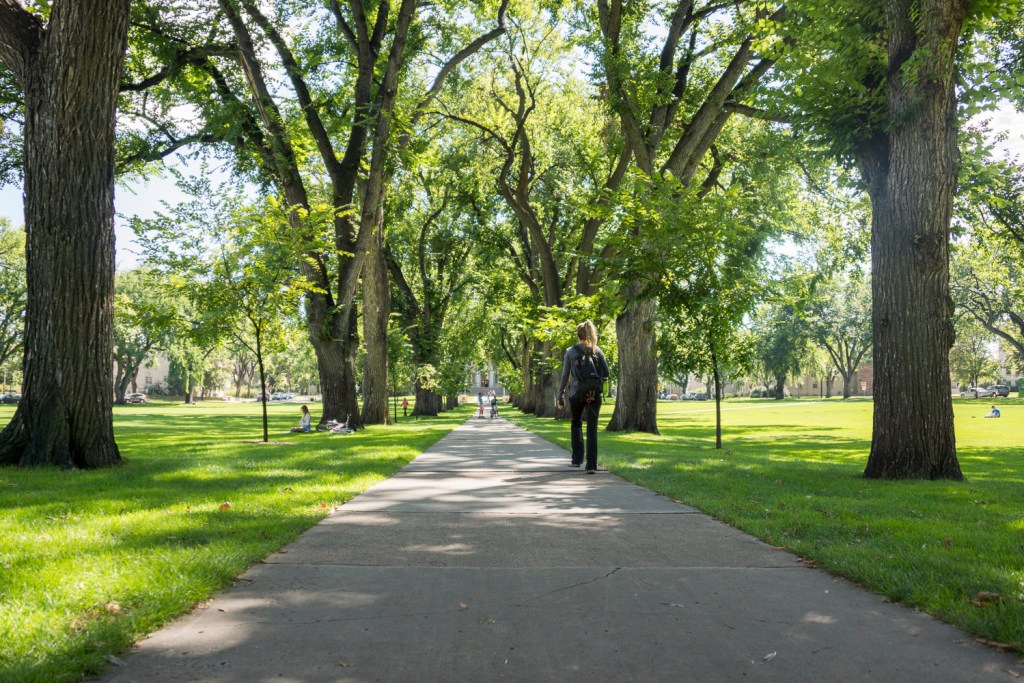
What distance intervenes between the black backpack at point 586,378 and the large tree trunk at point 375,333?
45.7 ft

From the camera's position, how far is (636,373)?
20.9 meters

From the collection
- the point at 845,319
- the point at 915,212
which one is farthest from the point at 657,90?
the point at 845,319

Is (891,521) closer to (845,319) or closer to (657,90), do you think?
(657,90)

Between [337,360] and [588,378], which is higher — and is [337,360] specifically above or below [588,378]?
above

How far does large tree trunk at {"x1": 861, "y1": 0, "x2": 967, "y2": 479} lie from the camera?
9.41 metres

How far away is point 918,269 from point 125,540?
363 inches

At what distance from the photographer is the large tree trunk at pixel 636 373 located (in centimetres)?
2059

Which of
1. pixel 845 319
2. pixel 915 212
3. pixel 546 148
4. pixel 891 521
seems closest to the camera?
pixel 891 521

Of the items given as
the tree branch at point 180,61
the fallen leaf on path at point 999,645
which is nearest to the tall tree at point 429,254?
the tree branch at point 180,61

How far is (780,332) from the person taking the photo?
7475 centimetres

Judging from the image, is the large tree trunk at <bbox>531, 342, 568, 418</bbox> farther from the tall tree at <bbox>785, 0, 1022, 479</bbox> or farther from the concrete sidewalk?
the concrete sidewalk

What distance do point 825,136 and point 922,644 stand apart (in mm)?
8563

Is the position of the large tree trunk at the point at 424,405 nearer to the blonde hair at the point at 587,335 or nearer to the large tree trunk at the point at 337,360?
the large tree trunk at the point at 337,360

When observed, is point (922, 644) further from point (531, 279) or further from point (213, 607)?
point (531, 279)
